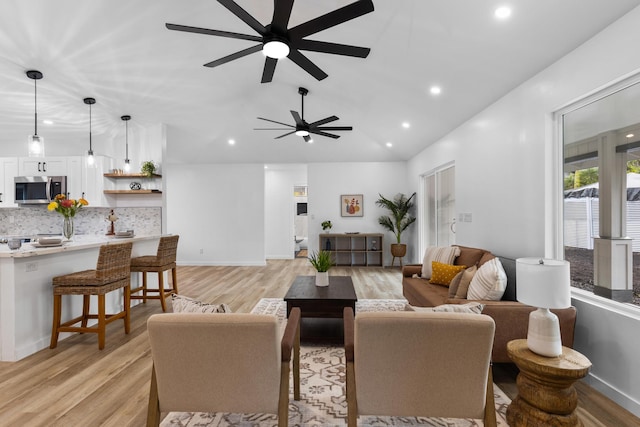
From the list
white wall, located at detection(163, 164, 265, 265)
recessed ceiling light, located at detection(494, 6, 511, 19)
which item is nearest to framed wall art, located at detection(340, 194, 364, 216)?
white wall, located at detection(163, 164, 265, 265)

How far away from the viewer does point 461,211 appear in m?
4.67

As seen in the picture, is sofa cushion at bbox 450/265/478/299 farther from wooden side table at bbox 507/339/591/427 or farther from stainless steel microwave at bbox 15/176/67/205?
stainless steel microwave at bbox 15/176/67/205

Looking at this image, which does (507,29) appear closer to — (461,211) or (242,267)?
(461,211)

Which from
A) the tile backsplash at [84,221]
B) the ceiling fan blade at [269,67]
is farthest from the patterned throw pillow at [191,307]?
the tile backsplash at [84,221]

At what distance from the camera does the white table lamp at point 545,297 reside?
167cm

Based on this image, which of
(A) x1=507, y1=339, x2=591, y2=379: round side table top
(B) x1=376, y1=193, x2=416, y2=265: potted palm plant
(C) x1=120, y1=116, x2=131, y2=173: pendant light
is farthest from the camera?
(B) x1=376, y1=193, x2=416, y2=265: potted palm plant

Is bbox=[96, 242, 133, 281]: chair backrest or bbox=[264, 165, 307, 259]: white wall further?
bbox=[264, 165, 307, 259]: white wall

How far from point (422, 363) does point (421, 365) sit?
1cm

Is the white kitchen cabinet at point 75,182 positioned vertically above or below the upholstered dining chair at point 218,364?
above

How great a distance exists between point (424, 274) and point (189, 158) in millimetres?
6111

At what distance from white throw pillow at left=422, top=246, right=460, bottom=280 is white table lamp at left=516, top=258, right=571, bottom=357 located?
217 centimetres

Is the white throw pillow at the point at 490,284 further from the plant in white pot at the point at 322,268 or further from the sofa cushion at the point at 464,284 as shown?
the plant in white pot at the point at 322,268

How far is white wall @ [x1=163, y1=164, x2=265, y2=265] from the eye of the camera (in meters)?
7.80

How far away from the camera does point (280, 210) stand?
A: 8945 millimetres
